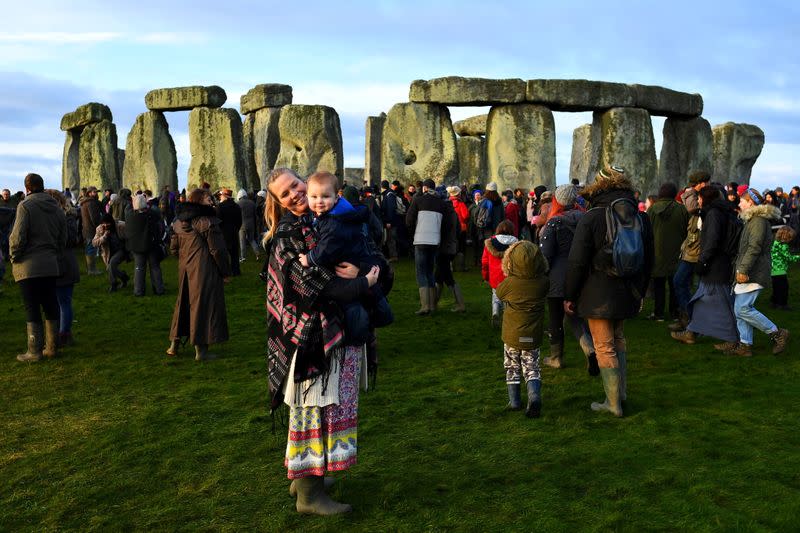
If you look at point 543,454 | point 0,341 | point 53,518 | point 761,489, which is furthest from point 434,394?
point 0,341

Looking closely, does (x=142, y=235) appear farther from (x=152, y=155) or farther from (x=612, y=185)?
(x=152, y=155)

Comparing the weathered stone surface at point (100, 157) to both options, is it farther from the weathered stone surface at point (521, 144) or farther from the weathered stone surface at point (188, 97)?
the weathered stone surface at point (521, 144)

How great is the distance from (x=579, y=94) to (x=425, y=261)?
11971 mm

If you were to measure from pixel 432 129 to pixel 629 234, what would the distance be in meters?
15.9

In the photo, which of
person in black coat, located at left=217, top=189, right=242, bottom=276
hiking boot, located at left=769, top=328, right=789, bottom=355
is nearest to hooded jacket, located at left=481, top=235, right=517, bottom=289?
hiking boot, located at left=769, top=328, right=789, bottom=355

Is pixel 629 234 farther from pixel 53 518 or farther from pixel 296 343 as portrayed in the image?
pixel 53 518

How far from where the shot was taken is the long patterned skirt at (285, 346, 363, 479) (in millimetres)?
4441

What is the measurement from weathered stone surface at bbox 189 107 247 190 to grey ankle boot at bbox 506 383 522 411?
1913 centimetres

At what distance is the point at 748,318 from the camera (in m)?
8.49

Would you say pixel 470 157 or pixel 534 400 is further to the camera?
pixel 470 157

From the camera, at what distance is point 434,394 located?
712 cm

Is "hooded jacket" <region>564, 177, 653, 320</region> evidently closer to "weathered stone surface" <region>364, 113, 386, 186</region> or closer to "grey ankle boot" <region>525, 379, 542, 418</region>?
"grey ankle boot" <region>525, 379, 542, 418</region>

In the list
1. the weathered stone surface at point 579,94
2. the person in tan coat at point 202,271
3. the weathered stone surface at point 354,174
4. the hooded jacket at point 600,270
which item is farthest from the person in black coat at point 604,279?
the weathered stone surface at point 354,174

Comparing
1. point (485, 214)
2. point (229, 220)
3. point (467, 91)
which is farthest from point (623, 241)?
point (467, 91)
